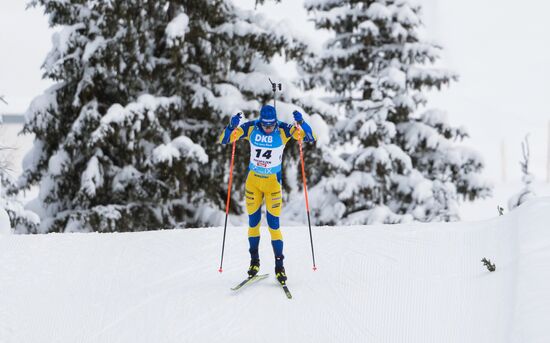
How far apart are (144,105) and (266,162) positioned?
528cm

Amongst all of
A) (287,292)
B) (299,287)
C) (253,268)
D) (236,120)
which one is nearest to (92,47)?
(236,120)

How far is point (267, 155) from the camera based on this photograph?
7.34 m

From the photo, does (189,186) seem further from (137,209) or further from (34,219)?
(34,219)

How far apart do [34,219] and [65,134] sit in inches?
73.9

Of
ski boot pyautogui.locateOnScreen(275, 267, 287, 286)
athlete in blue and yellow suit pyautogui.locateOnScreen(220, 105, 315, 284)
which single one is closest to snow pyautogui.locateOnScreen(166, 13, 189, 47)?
athlete in blue and yellow suit pyautogui.locateOnScreen(220, 105, 315, 284)

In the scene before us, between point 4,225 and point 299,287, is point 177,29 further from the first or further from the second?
point 299,287

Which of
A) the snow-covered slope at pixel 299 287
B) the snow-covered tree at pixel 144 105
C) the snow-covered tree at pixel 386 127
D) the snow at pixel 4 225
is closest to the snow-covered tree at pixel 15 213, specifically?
the snow-covered tree at pixel 144 105

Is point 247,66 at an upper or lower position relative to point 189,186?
upper

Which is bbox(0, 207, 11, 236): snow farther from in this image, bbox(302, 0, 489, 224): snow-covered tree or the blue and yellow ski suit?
bbox(302, 0, 489, 224): snow-covered tree

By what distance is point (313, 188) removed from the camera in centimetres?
1433

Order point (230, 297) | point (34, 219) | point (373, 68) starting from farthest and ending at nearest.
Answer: point (373, 68), point (34, 219), point (230, 297)

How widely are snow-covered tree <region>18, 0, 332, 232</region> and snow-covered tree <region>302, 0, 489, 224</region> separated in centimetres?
195

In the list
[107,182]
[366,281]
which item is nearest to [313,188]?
[107,182]

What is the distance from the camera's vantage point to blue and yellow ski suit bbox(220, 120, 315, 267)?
24.0ft
